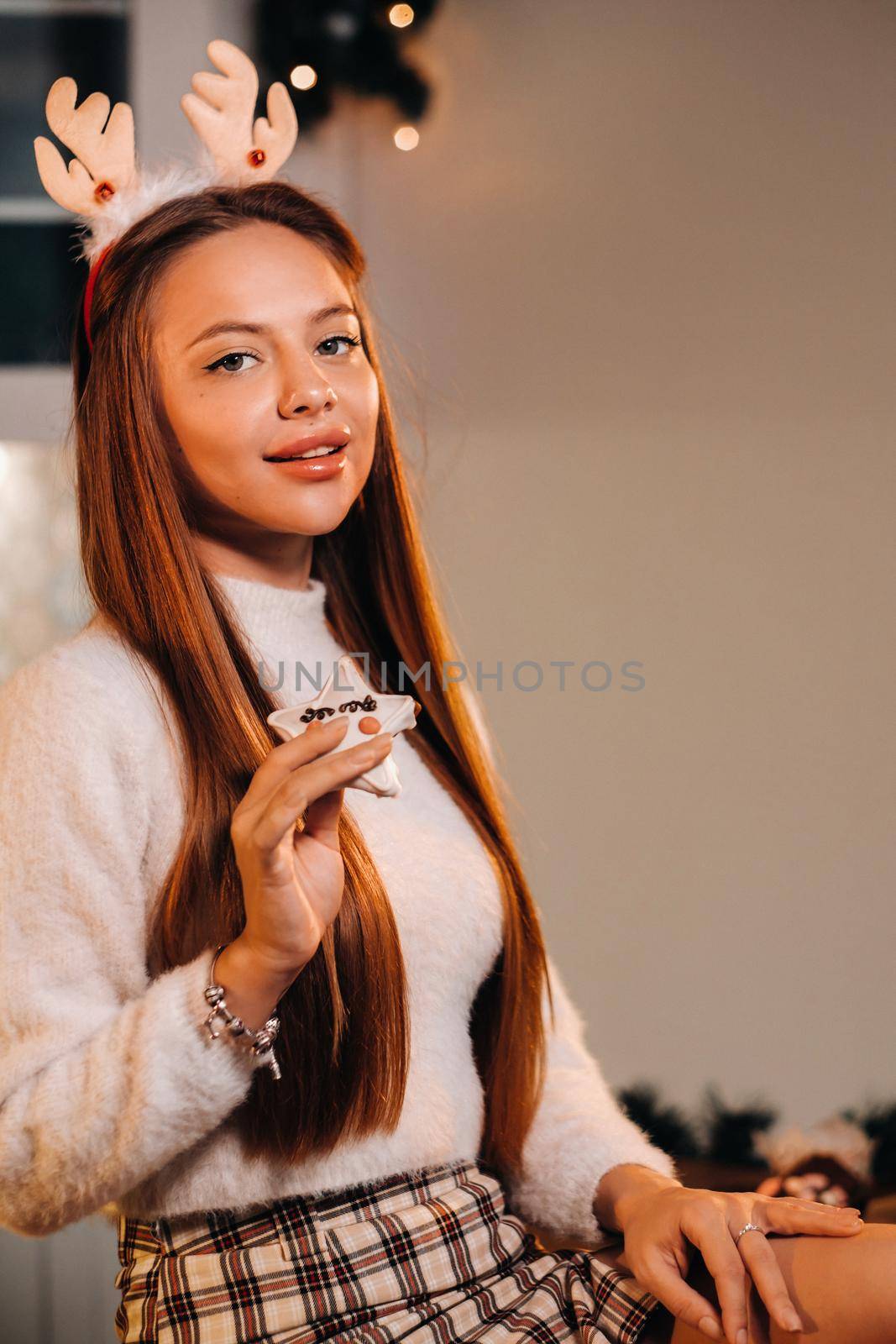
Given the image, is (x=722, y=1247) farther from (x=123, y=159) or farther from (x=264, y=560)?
(x=123, y=159)

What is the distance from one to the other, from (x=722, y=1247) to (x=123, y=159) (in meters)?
1.05

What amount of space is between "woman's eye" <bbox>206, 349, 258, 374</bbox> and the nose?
0.14 feet

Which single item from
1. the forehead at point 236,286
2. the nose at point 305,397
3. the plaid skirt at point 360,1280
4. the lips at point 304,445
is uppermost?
the forehead at point 236,286

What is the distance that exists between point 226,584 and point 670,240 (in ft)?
4.85

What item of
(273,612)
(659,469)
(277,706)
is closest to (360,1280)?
(277,706)

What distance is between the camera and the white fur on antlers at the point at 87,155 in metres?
1.21

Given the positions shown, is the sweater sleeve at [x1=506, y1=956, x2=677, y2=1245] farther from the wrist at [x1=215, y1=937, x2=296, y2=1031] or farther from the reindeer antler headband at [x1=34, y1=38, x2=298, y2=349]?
the reindeer antler headband at [x1=34, y1=38, x2=298, y2=349]

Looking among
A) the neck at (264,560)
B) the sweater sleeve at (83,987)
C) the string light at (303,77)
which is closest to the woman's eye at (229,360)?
the neck at (264,560)

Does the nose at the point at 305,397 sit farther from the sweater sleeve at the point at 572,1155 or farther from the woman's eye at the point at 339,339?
the sweater sleeve at the point at 572,1155

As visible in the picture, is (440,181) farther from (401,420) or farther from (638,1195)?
(638,1195)

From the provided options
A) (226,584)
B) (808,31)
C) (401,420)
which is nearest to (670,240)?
(808,31)

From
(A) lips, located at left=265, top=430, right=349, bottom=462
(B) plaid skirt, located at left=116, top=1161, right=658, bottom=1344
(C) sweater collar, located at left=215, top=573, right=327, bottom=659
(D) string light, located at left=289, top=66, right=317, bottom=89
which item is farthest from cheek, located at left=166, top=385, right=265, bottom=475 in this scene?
(D) string light, located at left=289, top=66, right=317, bottom=89

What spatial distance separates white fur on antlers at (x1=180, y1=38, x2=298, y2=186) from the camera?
4.13 feet

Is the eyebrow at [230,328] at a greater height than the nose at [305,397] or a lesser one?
greater
